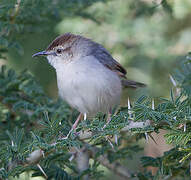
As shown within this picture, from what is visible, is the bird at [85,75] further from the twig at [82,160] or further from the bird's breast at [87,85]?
the twig at [82,160]

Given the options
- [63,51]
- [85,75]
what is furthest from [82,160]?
[63,51]

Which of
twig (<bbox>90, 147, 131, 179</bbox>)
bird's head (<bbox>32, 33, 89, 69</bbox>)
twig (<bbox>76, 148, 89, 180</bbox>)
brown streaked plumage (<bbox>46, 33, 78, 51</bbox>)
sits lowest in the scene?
twig (<bbox>90, 147, 131, 179</bbox>)

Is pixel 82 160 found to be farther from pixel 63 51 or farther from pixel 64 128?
pixel 63 51

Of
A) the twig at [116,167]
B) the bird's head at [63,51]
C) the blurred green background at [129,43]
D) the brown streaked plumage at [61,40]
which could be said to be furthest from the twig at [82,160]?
the blurred green background at [129,43]

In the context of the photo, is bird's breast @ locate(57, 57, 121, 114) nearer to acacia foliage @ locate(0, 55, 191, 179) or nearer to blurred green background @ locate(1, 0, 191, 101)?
acacia foliage @ locate(0, 55, 191, 179)

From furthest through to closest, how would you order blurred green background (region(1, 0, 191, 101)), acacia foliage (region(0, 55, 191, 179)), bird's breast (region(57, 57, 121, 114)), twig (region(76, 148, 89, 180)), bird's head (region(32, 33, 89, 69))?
blurred green background (region(1, 0, 191, 101))
bird's head (region(32, 33, 89, 69))
bird's breast (region(57, 57, 121, 114))
twig (region(76, 148, 89, 180))
acacia foliage (region(0, 55, 191, 179))

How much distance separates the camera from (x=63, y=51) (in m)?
5.18

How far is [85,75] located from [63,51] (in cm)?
75

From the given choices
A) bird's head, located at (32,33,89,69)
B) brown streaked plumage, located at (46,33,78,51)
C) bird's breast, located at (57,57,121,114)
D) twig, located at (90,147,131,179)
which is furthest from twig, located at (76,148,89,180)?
brown streaked plumage, located at (46,33,78,51)

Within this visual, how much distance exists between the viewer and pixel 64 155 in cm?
348

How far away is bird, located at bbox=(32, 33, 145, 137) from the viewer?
4.65 metres

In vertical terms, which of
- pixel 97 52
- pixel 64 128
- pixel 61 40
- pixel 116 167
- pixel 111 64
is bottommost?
pixel 116 167

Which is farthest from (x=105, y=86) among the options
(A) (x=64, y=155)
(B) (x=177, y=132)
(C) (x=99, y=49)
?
(B) (x=177, y=132)

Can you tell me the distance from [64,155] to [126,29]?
10.1ft
